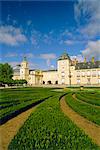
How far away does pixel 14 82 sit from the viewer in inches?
3477

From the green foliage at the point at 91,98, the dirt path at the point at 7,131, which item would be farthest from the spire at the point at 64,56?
the dirt path at the point at 7,131

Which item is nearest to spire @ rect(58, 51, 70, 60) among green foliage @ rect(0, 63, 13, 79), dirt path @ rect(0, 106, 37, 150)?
green foliage @ rect(0, 63, 13, 79)

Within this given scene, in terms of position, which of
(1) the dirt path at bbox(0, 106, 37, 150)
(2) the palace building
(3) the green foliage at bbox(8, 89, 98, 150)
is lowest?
(1) the dirt path at bbox(0, 106, 37, 150)

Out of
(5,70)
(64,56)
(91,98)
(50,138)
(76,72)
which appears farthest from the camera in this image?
(64,56)

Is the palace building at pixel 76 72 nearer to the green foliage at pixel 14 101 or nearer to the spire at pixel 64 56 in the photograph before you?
the spire at pixel 64 56

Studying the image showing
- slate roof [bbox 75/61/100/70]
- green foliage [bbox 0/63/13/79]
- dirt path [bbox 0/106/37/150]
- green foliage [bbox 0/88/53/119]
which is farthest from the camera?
slate roof [bbox 75/61/100/70]

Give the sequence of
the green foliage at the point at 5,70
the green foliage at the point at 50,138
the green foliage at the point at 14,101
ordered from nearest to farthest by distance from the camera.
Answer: the green foliage at the point at 50,138
the green foliage at the point at 14,101
the green foliage at the point at 5,70

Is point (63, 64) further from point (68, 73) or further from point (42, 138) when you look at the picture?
point (42, 138)

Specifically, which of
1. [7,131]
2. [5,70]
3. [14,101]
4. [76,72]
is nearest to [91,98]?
[14,101]

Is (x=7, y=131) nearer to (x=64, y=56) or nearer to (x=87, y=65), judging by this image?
(x=87, y=65)

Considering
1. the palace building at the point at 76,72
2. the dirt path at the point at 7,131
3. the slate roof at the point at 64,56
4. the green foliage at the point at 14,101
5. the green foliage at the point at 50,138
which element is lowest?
the dirt path at the point at 7,131

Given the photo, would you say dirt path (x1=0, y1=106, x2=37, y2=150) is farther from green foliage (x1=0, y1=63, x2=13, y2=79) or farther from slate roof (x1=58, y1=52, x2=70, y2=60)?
slate roof (x1=58, y1=52, x2=70, y2=60)

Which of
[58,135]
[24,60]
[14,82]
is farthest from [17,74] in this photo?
[58,135]

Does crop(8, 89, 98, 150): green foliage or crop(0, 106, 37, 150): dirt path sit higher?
crop(8, 89, 98, 150): green foliage
